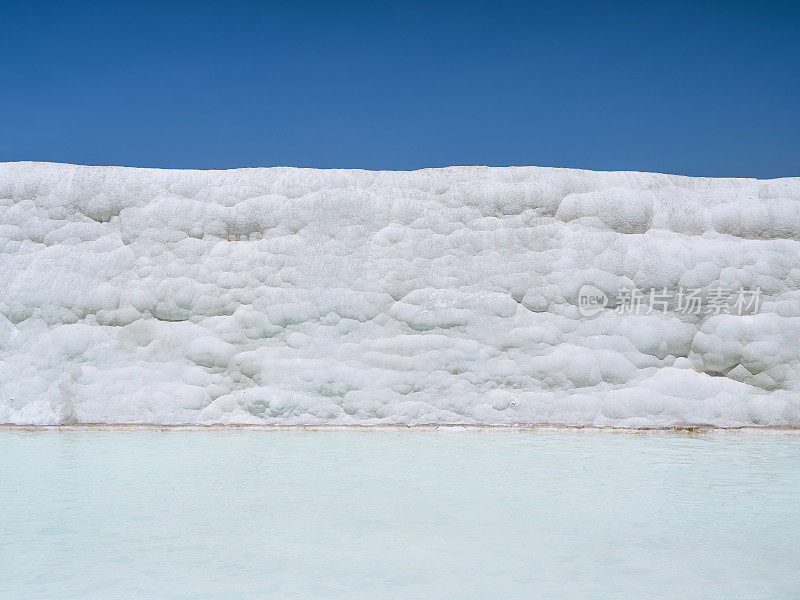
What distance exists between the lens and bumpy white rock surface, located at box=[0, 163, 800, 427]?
4.64 meters

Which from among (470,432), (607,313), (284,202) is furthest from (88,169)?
(607,313)

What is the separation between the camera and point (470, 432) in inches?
177

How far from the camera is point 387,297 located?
4.77 m

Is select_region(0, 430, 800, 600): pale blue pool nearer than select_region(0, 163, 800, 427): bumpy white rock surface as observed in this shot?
Yes

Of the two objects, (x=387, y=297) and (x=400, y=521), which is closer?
(x=400, y=521)

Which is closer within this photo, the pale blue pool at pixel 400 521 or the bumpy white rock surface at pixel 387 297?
the pale blue pool at pixel 400 521

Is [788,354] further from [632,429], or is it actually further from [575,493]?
[575,493]

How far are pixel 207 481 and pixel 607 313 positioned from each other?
286cm

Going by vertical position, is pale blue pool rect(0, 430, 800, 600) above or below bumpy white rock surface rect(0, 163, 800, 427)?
below

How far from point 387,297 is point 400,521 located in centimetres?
242

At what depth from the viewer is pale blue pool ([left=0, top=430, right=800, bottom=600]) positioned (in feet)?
6.36

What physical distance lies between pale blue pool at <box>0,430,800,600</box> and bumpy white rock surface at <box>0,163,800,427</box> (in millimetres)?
659

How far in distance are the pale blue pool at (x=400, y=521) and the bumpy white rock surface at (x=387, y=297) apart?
0.66 m

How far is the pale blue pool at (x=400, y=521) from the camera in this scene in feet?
6.36
